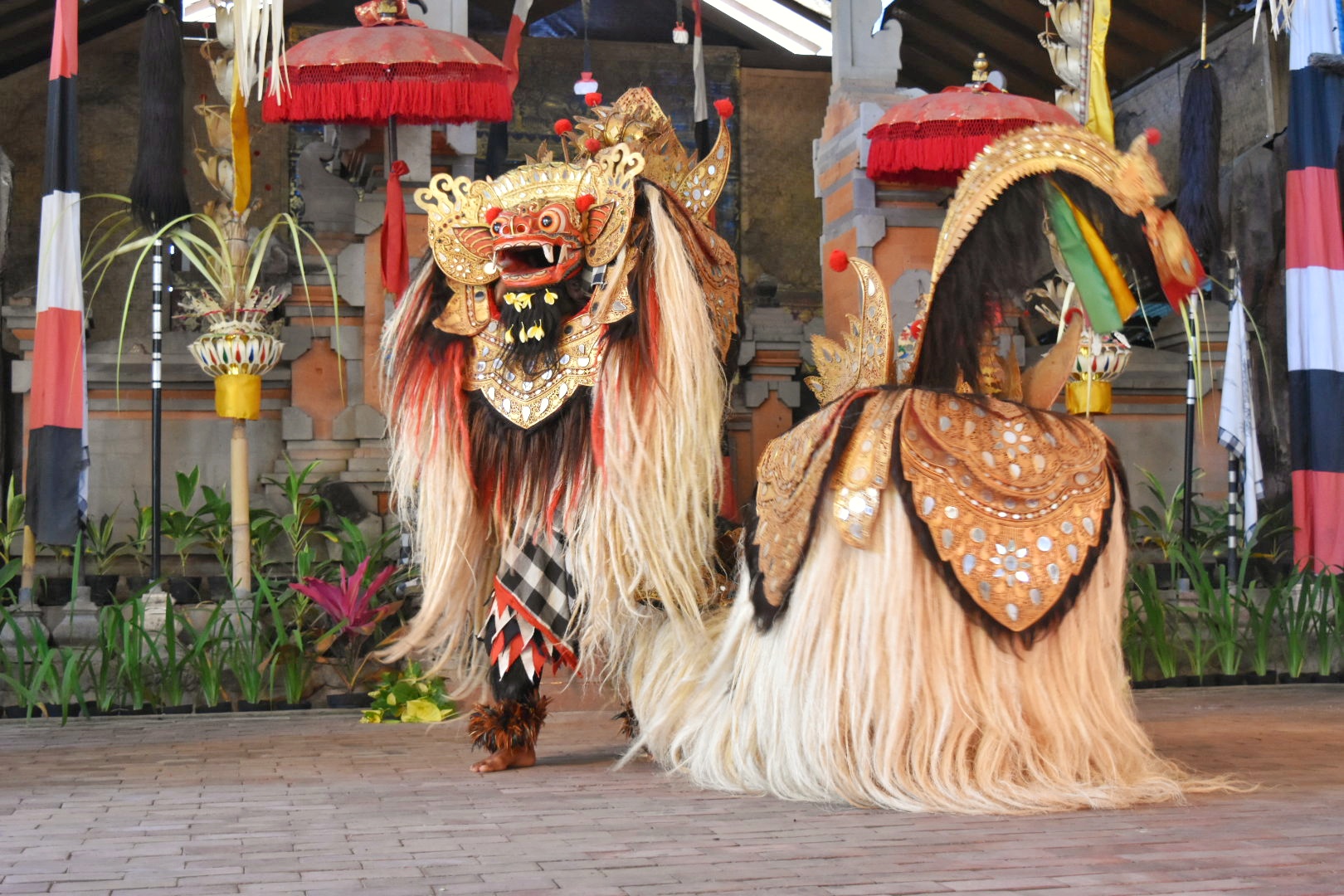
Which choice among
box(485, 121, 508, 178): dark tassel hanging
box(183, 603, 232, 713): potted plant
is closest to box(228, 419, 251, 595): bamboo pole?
box(183, 603, 232, 713): potted plant

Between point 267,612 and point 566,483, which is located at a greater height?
point 566,483

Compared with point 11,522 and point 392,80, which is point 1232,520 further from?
point 11,522

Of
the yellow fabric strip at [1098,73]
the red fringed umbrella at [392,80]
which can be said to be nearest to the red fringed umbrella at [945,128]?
the red fringed umbrella at [392,80]

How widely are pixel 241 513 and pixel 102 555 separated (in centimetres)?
117

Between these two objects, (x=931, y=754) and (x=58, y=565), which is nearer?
(x=931, y=754)

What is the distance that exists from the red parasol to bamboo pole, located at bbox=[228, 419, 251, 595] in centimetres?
94

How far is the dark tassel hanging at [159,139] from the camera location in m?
5.15

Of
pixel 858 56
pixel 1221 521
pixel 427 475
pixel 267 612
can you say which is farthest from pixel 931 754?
pixel 858 56

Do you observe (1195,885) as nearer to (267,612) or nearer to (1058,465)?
(1058,465)

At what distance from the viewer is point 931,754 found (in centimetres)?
291

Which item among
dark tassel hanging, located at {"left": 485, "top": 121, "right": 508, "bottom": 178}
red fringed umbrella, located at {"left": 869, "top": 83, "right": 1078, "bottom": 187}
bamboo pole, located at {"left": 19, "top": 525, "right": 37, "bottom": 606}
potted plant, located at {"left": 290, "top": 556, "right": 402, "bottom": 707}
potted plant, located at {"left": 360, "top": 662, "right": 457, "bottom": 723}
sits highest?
dark tassel hanging, located at {"left": 485, "top": 121, "right": 508, "bottom": 178}

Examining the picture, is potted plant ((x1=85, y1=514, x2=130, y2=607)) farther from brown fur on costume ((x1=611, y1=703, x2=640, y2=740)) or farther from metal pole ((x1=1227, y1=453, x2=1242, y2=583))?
metal pole ((x1=1227, y1=453, x2=1242, y2=583))

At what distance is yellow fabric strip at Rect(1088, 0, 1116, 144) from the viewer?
3.55 meters

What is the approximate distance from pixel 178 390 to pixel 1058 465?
15.6 feet
